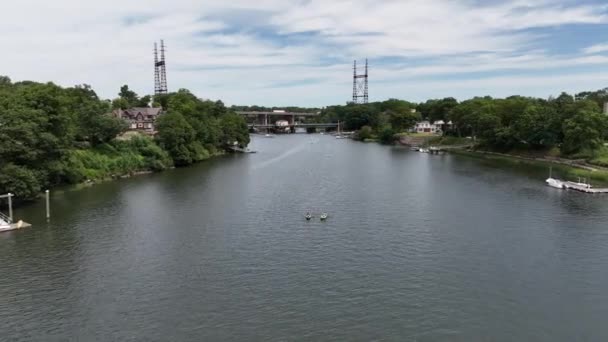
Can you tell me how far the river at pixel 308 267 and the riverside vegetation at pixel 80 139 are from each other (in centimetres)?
372

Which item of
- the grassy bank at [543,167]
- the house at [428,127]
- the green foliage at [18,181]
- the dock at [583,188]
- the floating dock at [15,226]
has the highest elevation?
the house at [428,127]

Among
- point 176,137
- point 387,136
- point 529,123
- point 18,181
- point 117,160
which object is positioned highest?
point 529,123

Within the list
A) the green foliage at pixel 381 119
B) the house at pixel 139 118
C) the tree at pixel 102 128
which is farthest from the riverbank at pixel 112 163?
the green foliage at pixel 381 119

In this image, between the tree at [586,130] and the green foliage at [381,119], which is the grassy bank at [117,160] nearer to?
the tree at [586,130]

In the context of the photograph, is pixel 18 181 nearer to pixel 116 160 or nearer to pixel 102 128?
pixel 116 160

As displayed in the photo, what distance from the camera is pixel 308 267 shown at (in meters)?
28.7

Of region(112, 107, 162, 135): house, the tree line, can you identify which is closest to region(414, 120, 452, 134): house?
the tree line

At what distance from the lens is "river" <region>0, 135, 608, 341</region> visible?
70.7ft

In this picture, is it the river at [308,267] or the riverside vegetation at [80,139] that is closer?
the river at [308,267]

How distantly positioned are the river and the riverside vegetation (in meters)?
3.72

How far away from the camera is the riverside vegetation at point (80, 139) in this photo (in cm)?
4431

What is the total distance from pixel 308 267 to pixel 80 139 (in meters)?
51.6

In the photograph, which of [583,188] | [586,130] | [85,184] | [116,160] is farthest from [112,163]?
[586,130]

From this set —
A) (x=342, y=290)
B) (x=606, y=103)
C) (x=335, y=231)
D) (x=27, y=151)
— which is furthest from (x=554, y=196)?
(x=606, y=103)
